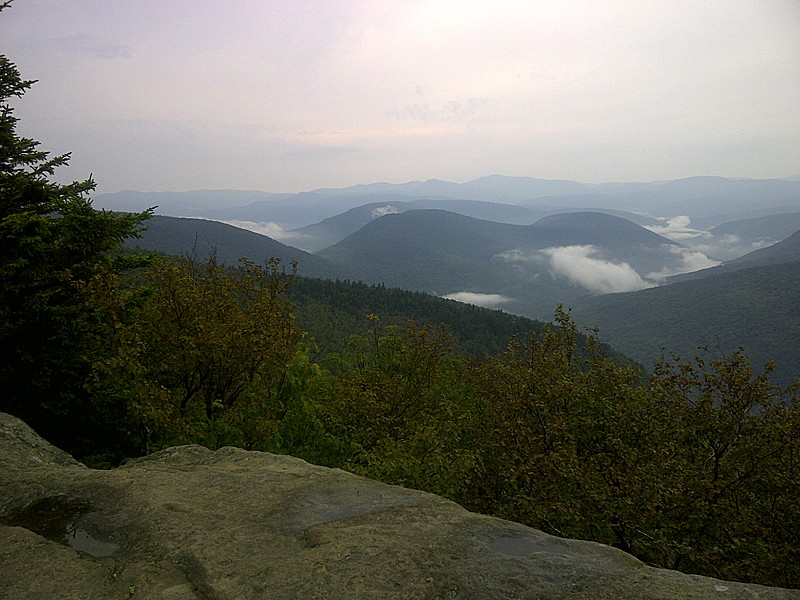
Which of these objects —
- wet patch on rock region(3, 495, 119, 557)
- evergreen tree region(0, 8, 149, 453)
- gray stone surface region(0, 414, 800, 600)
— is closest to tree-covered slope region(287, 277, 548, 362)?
evergreen tree region(0, 8, 149, 453)

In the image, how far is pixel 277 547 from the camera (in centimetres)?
532

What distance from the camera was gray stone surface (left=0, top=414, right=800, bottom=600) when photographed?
464 cm

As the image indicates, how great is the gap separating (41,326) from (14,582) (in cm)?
1019

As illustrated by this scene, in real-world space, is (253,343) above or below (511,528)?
above

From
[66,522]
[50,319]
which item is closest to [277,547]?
[66,522]

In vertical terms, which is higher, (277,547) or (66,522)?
(277,547)

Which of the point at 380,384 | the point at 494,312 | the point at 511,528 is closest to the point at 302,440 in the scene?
the point at 380,384

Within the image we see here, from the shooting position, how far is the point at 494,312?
6058 inches

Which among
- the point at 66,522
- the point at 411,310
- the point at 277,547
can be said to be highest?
the point at 277,547

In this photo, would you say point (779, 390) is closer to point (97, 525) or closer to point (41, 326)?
point (97, 525)

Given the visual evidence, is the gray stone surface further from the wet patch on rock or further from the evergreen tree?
the evergreen tree

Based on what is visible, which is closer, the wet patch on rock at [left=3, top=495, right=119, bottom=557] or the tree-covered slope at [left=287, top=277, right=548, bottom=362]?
the wet patch on rock at [left=3, top=495, right=119, bottom=557]

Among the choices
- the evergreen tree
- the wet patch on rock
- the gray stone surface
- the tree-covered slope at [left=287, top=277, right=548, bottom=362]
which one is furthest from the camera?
the tree-covered slope at [left=287, top=277, right=548, bottom=362]

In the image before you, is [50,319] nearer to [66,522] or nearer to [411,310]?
[66,522]
